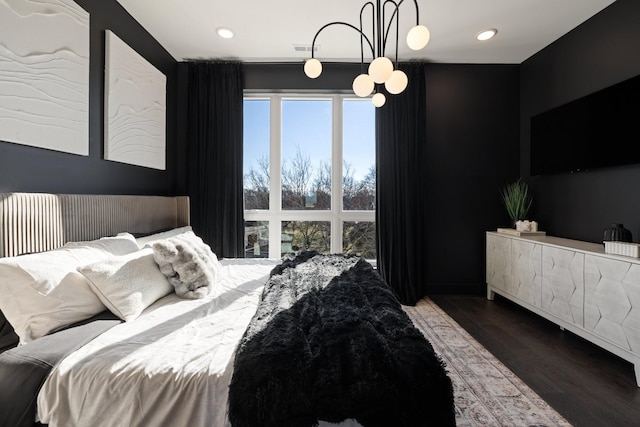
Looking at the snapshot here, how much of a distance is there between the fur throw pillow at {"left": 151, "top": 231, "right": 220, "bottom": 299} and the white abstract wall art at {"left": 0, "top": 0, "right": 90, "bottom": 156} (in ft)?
2.96

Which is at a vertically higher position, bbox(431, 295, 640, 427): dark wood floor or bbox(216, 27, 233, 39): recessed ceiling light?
bbox(216, 27, 233, 39): recessed ceiling light

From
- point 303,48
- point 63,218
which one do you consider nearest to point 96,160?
point 63,218

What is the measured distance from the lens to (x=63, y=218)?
1809 mm

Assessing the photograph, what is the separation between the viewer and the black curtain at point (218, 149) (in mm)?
3457

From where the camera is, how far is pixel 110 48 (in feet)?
7.46

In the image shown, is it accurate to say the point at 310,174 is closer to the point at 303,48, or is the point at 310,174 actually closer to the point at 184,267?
the point at 303,48

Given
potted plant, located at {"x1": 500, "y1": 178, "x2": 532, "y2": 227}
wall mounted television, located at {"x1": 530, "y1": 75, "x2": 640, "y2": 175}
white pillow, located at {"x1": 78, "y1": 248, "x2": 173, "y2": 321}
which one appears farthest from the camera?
potted plant, located at {"x1": 500, "y1": 178, "x2": 532, "y2": 227}

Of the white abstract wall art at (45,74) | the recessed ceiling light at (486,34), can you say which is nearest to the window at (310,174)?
the recessed ceiling light at (486,34)

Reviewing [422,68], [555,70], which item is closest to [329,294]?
[422,68]

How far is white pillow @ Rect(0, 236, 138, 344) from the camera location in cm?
126

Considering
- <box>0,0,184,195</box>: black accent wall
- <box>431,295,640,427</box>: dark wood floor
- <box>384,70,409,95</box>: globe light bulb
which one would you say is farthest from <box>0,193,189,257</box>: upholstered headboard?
<box>431,295,640,427</box>: dark wood floor

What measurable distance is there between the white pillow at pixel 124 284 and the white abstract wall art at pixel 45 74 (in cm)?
84

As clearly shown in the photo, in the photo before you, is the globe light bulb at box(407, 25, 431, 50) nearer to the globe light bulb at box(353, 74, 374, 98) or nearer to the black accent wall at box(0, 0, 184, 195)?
the globe light bulb at box(353, 74, 374, 98)

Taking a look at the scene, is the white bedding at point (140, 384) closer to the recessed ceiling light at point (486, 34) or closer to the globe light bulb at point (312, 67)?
the globe light bulb at point (312, 67)
